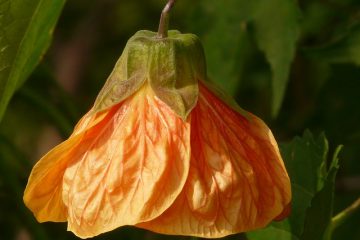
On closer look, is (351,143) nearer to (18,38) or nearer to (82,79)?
(18,38)

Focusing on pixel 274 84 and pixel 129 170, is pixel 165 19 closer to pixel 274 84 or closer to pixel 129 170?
pixel 129 170

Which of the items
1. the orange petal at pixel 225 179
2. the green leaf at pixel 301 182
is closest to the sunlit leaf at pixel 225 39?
the green leaf at pixel 301 182

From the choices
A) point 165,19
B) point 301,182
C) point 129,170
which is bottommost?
point 301,182

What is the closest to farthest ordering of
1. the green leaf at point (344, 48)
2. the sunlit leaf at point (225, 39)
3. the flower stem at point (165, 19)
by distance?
the flower stem at point (165, 19) < the green leaf at point (344, 48) < the sunlit leaf at point (225, 39)

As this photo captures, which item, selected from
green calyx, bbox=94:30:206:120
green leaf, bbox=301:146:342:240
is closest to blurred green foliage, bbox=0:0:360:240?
green leaf, bbox=301:146:342:240

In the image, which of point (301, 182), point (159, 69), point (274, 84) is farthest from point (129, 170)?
point (274, 84)

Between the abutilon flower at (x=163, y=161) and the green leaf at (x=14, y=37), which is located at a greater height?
the green leaf at (x=14, y=37)

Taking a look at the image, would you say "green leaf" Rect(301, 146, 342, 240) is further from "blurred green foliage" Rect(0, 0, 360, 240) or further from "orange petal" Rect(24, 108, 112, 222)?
"orange petal" Rect(24, 108, 112, 222)

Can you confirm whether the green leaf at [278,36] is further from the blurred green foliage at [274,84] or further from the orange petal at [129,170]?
the orange petal at [129,170]
